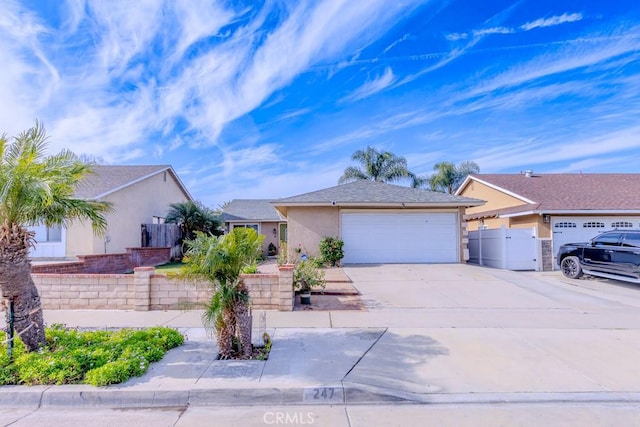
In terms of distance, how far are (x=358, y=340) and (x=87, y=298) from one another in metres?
6.46

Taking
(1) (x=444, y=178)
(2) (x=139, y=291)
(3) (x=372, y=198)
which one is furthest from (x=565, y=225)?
(2) (x=139, y=291)

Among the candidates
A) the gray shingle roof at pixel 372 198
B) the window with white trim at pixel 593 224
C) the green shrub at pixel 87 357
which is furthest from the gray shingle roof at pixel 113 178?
the window with white trim at pixel 593 224

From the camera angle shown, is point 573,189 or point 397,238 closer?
point 397,238

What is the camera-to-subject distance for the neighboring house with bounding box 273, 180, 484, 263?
14922 mm

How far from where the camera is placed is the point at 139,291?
776 centimetres

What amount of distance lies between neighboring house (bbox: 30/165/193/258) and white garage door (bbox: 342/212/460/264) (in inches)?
368

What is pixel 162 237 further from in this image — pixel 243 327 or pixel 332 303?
pixel 243 327

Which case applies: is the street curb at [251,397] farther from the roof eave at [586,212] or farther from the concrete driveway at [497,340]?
the roof eave at [586,212]

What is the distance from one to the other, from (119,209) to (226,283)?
47.5 ft

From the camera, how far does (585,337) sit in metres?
5.93

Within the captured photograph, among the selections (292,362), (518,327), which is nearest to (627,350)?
(518,327)

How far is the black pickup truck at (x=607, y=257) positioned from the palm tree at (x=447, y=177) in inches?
693

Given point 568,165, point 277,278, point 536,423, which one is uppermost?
point 568,165

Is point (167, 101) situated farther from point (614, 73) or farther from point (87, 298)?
point (614, 73)
